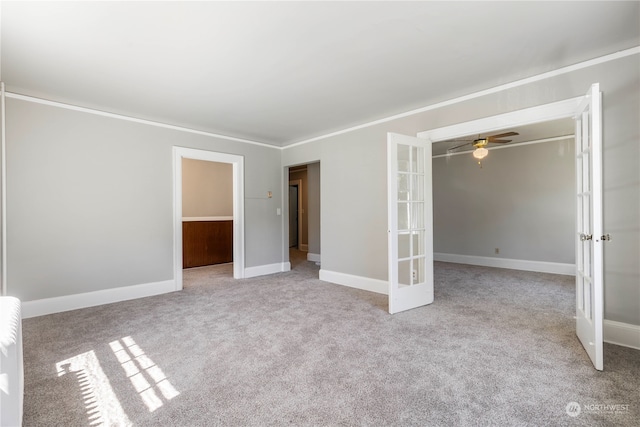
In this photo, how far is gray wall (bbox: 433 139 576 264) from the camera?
5258 millimetres

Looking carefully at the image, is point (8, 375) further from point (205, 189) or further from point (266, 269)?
point (205, 189)

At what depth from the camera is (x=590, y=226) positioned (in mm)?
Answer: 2154

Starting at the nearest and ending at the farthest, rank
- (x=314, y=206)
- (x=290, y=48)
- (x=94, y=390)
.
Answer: (x=94, y=390)
(x=290, y=48)
(x=314, y=206)

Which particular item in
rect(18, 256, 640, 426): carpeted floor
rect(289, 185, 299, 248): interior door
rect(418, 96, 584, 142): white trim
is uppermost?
rect(418, 96, 584, 142): white trim

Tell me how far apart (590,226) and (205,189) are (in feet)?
21.9

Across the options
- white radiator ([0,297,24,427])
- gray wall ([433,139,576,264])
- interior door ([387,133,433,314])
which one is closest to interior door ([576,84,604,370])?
interior door ([387,133,433,314])

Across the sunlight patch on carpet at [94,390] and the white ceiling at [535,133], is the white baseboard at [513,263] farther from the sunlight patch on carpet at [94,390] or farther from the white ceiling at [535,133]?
the sunlight patch on carpet at [94,390]

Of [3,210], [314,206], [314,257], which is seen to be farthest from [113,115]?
[314,257]

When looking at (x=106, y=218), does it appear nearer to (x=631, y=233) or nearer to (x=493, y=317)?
(x=493, y=317)

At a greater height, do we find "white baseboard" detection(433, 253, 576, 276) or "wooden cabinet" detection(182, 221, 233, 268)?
"wooden cabinet" detection(182, 221, 233, 268)

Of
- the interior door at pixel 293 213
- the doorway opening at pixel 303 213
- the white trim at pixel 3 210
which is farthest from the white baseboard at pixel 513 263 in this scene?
the white trim at pixel 3 210

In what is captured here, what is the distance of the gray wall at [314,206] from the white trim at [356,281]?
6.60 feet

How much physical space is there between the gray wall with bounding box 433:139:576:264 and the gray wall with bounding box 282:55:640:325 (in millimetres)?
3326

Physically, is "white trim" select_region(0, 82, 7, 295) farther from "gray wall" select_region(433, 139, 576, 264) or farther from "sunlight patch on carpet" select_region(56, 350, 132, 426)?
"gray wall" select_region(433, 139, 576, 264)
